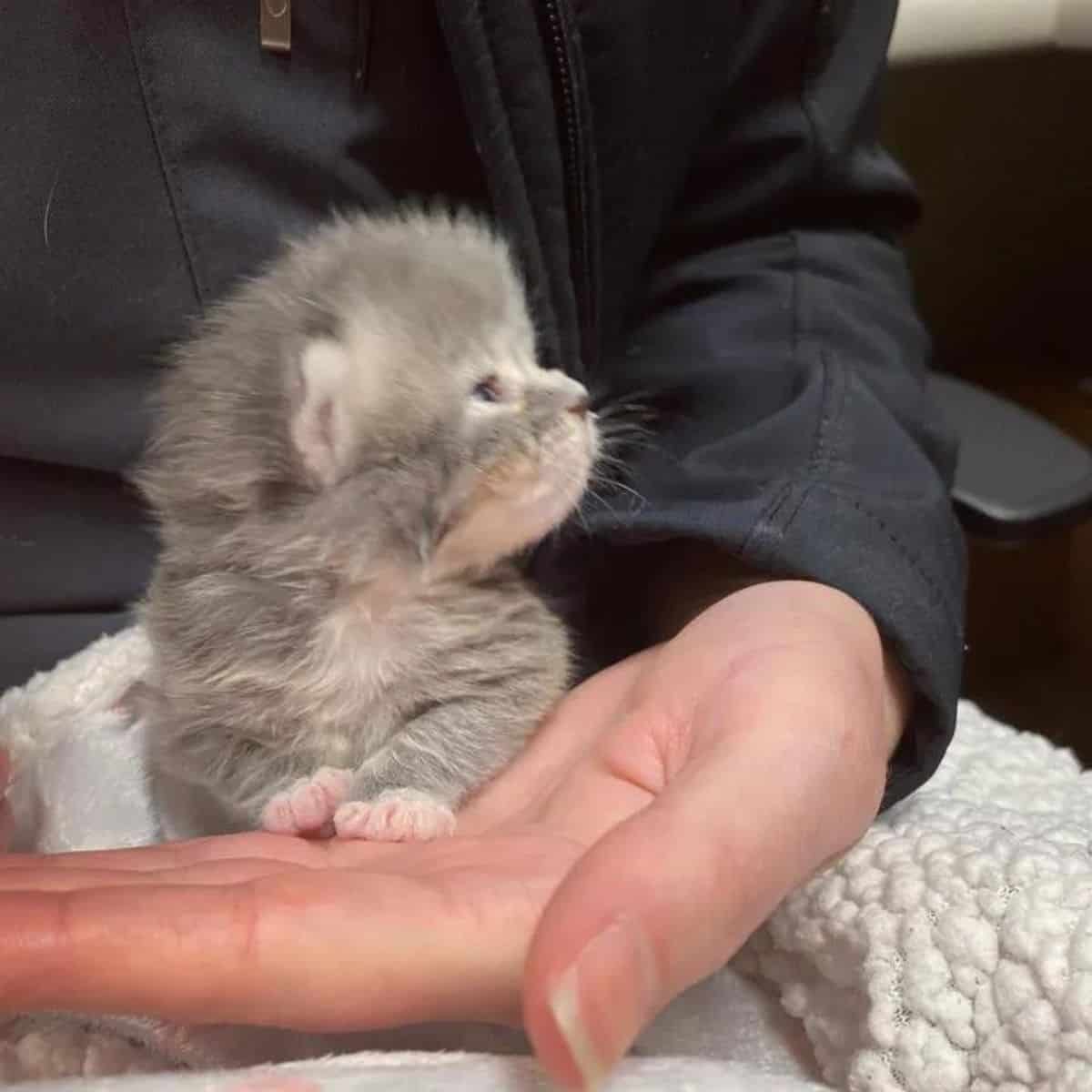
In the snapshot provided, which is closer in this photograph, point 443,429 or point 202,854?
point 202,854

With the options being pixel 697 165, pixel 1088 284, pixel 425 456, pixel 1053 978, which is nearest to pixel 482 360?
pixel 425 456

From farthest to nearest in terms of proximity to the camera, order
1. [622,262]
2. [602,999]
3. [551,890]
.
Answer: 1. [622,262]
2. [551,890]
3. [602,999]

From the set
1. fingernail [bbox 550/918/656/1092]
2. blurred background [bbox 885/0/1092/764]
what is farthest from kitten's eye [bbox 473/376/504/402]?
blurred background [bbox 885/0/1092/764]

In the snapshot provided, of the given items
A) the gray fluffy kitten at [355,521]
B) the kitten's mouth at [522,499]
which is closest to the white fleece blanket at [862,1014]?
the gray fluffy kitten at [355,521]

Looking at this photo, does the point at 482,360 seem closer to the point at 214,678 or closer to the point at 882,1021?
the point at 214,678

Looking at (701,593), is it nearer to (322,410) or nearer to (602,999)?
(322,410)

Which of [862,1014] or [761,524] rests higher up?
[761,524]

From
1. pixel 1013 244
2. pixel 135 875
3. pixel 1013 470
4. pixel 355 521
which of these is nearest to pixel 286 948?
pixel 135 875

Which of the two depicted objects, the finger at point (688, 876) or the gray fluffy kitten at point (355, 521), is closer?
the finger at point (688, 876)

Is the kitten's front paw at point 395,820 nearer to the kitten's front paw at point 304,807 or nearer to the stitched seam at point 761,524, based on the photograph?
the kitten's front paw at point 304,807
